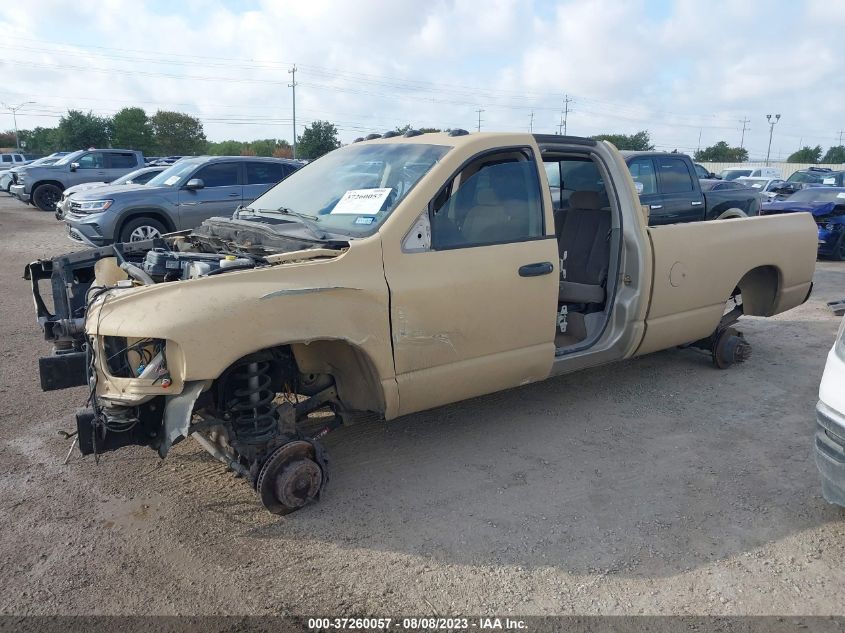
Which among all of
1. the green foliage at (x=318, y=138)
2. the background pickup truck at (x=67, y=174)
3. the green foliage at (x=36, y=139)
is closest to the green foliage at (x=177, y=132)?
the green foliage at (x=36, y=139)

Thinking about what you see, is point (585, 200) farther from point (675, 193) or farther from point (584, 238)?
point (675, 193)

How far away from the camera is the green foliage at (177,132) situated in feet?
224

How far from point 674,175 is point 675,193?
31cm

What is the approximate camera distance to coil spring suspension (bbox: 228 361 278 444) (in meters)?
3.38

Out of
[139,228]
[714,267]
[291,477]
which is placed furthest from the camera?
[139,228]

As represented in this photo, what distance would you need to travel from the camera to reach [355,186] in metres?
4.14

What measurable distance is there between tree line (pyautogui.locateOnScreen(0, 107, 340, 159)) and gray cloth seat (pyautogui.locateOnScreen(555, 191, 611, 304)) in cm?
3000

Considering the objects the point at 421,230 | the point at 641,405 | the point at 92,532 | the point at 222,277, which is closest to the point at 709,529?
the point at 641,405

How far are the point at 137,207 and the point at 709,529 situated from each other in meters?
10.5

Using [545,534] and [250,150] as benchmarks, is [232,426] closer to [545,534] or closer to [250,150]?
[545,534]

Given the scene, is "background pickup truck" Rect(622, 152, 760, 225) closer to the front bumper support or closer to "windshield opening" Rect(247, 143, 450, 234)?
"windshield opening" Rect(247, 143, 450, 234)

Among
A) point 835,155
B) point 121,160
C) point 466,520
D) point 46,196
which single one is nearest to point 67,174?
point 46,196

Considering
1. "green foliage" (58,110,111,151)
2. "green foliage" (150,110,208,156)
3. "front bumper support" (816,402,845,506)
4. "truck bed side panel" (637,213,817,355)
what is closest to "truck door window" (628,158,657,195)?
"truck bed side panel" (637,213,817,355)

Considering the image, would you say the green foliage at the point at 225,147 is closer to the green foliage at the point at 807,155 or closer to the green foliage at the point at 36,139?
the green foliage at the point at 36,139
